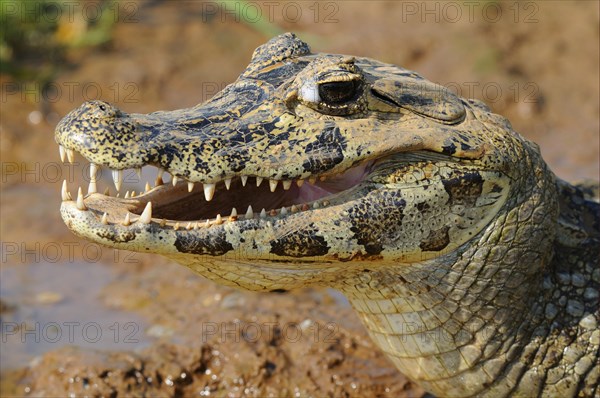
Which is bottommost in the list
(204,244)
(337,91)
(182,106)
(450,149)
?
(182,106)

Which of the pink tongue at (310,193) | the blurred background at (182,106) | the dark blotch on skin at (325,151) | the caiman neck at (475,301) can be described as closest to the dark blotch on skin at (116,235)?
the dark blotch on skin at (325,151)

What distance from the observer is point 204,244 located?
126 inches

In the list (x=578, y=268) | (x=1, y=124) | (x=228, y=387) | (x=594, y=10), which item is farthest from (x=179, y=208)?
(x=594, y=10)

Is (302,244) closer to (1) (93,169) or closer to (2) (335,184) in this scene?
(2) (335,184)

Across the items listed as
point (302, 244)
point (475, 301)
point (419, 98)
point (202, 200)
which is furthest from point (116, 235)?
point (475, 301)

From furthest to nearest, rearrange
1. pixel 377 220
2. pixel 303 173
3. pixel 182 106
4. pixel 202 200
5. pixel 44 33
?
pixel 44 33 → pixel 182 106 → pixel 202 200 → pixel 377 220 → pixel 303 173

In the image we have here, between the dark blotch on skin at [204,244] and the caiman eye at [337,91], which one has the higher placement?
the caiman eye at [337,91]

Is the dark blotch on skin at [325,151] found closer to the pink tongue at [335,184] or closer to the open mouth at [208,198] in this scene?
the open mouth at [208,198]

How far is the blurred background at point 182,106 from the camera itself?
4586 millimetres

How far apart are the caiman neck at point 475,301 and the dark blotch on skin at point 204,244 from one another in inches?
26.2

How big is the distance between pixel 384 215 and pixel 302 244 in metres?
0.36

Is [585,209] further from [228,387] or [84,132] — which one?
[84,132]

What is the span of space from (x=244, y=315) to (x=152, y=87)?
376 centimetres

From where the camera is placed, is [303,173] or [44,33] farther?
[44,33]
